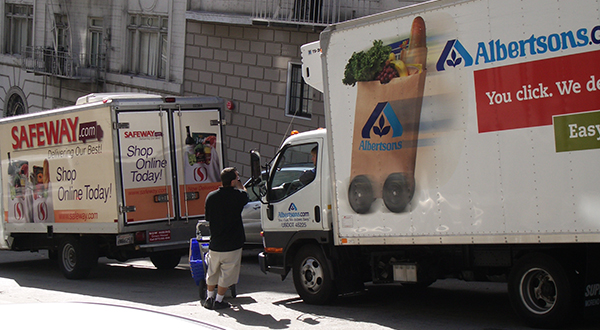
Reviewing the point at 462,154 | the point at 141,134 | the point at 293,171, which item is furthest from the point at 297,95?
the point at 462,154

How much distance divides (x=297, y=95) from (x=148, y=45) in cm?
702

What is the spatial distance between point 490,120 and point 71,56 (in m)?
22.2

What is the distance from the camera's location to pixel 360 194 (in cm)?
794

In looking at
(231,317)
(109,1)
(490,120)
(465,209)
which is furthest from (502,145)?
(109,1)

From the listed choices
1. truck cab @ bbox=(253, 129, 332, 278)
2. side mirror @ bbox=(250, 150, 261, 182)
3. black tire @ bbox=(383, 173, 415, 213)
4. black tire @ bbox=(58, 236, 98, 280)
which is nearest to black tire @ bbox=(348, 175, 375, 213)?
black tire @ bbox=(383, 173, 415, 213)

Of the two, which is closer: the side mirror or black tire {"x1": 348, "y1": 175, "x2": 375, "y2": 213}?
black tire {"x1": 348, "y1": 175, "x2": 375, "y2": 213}

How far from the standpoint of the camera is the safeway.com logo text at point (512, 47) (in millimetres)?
6105

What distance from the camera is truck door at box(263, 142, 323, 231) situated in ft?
28.7

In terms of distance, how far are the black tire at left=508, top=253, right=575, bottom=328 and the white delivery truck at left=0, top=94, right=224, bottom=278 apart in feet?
20.3

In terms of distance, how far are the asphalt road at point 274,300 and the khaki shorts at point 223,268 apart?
1.28ft

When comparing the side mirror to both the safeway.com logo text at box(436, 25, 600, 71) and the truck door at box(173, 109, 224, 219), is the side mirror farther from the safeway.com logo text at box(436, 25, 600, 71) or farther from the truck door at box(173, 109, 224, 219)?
the truck door at box(173, 109, 224, 219)

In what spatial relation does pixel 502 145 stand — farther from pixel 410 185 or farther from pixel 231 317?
pixel 231 317

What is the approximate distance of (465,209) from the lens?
690 cm

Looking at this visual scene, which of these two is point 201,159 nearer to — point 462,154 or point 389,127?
point 389,127
